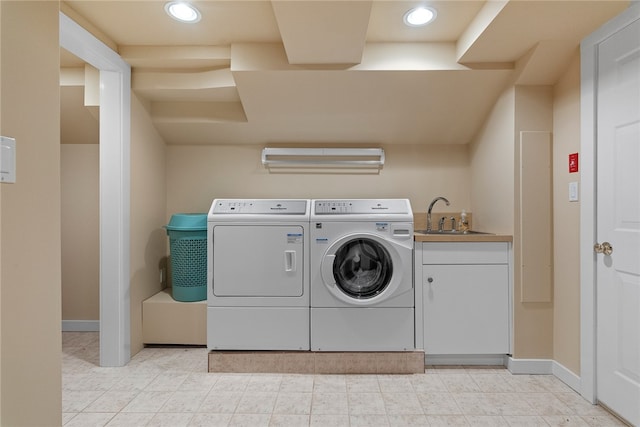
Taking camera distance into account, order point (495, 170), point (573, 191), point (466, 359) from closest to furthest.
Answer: point (573, 191)
point (466, 359)
point (495, 170)

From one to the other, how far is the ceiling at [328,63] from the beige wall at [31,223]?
106cm

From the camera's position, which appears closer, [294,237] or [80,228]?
[294,237]

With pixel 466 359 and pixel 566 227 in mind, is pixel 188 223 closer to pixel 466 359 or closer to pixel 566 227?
pixel 466 359

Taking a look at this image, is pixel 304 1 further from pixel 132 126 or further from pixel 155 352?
pixel 155 352

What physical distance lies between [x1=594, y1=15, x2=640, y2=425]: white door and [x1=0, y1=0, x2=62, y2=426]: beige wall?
2412mm

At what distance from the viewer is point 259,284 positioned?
2377 millimetres

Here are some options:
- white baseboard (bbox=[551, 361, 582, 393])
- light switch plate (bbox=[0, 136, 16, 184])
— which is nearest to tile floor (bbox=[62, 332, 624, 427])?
white baseboard (bbox=[551, 361, 582, 393])

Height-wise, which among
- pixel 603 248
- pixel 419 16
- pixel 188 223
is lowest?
pixel 603 248

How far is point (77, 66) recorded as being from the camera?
2.54 m

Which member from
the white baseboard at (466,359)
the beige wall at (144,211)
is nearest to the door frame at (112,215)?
the beige wall at (144,211)

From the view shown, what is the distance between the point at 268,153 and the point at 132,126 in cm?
104

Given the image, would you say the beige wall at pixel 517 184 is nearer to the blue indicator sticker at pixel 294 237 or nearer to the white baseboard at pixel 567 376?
the white baseboard at pixel 567 376

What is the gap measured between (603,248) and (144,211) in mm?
3002

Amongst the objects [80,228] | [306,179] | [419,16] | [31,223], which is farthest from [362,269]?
[80,228]
